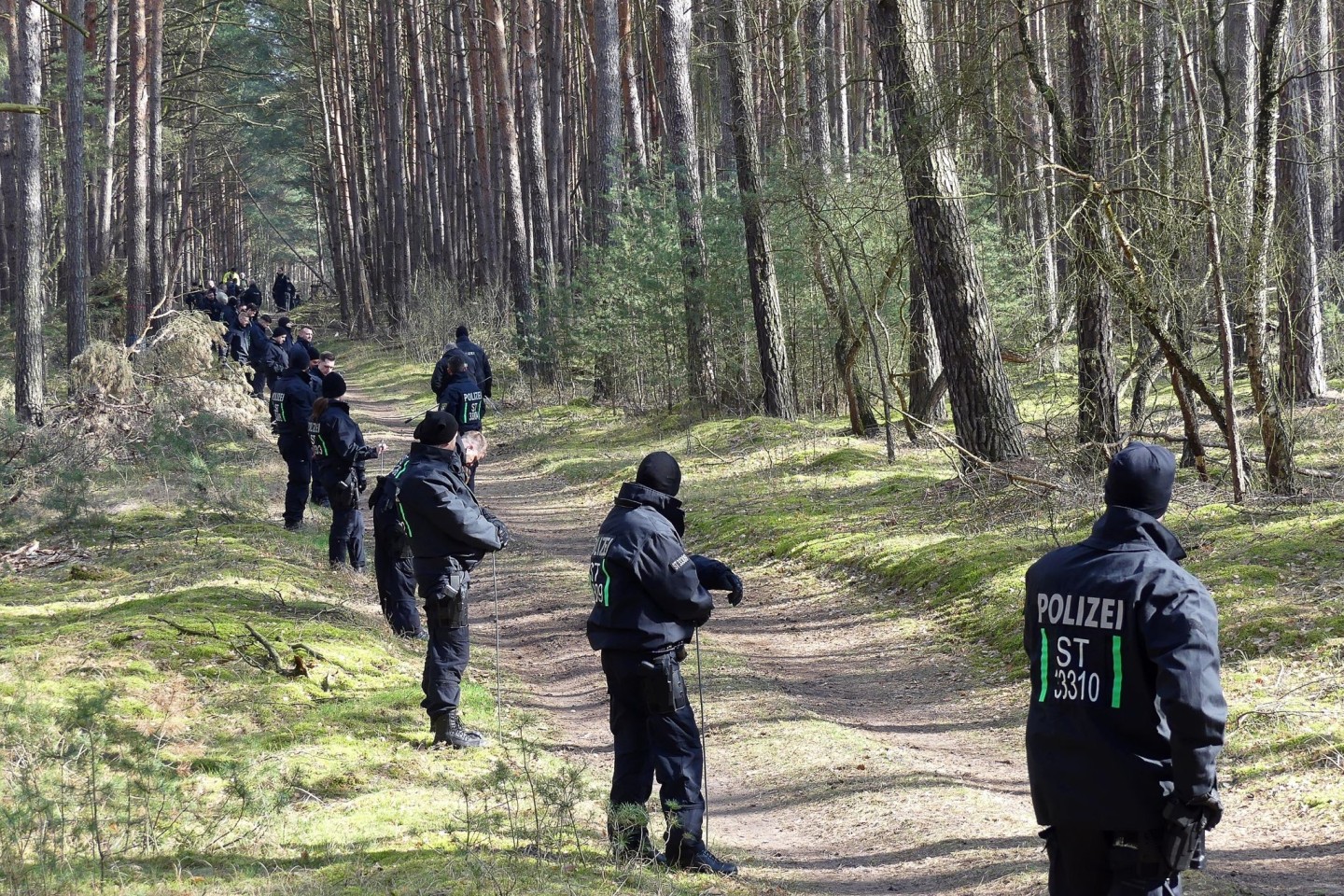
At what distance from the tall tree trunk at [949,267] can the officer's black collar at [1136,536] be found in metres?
9.14

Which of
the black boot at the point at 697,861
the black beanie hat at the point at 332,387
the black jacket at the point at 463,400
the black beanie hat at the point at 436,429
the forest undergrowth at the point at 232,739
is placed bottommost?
the black boot at the point at 697,861

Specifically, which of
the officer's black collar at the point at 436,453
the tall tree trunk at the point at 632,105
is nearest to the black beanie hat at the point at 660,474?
the officer's black collar at the point at 436,453

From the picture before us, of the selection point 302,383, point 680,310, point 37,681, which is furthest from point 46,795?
point 680,310

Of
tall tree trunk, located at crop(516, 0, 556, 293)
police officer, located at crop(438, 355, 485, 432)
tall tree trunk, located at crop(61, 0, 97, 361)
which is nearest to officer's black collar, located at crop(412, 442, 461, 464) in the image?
police officer, located at crop(438, 355, 485, 432)

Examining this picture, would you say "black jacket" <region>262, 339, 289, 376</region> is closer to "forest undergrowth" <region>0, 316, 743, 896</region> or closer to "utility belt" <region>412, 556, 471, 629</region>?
"forest undergrowth" <region>0, 316, 743, 896</region>

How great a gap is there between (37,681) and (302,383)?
20.9ft

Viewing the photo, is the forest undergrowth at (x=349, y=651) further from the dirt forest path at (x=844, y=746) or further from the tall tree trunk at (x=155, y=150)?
the tall tree trunk at (x=155, y=150)

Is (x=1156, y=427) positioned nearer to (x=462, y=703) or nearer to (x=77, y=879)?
(x=462, y=703)

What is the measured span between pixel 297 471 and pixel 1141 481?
11.3 meters

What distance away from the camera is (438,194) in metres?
43.0

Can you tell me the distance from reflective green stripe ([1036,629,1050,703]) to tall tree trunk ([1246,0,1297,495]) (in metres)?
6.94

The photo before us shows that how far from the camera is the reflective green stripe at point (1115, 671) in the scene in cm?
357

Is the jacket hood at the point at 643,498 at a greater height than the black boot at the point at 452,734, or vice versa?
the jacket hood at the point at 643,498

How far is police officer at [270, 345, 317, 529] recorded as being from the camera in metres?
13.3
